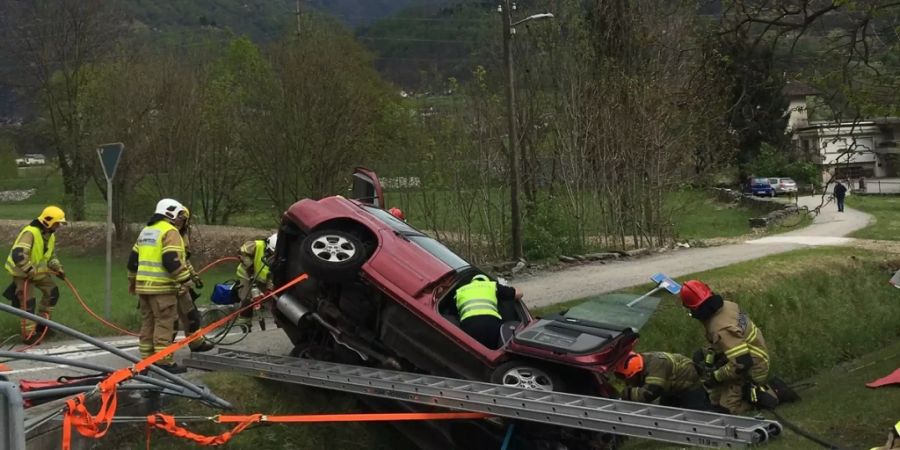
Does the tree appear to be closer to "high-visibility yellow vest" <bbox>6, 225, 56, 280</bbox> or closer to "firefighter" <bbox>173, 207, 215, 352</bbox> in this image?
"high-visibility yellow vest" <bbox>6, 225, 56, 280</bbox>

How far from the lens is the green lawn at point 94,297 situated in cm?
1181

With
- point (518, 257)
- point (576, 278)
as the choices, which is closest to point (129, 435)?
point (576, 278)

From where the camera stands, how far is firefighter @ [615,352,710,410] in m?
7.49

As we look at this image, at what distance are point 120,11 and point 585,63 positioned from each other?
2512 centimetres

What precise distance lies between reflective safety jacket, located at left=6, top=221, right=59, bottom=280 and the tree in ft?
79.9

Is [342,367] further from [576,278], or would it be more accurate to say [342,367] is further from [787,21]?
[576,278]

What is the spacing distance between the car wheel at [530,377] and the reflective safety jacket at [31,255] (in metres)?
7.47

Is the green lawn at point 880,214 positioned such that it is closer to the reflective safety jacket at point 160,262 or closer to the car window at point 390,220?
the car window at point 390,220

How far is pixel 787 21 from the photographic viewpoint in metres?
10.8

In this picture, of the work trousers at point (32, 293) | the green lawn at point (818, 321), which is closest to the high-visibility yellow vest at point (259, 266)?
the work trousers at point (32, 293)

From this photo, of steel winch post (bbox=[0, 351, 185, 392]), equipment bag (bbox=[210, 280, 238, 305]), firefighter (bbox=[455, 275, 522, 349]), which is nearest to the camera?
steel winch post (bbox=[0, 351, 185, 392])

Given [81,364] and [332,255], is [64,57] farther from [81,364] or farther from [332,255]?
[81,364]

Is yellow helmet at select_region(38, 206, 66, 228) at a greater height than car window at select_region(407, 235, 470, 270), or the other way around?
yellow helmet at select_region(38, 206, 66, 228)

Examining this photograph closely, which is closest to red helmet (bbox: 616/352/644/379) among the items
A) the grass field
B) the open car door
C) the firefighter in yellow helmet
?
the open car door
